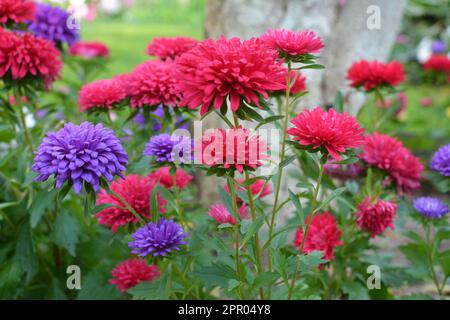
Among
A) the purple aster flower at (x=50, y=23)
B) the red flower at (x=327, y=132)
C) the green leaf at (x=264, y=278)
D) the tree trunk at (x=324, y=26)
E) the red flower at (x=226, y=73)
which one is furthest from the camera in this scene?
the tree trunk at (x=324, y=26)

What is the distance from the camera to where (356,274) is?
184 centimetres

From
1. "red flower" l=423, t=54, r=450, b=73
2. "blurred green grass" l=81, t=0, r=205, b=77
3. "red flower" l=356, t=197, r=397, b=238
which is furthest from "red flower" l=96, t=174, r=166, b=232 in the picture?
"blurred green grass" l=81, t=0, r=205, b=77

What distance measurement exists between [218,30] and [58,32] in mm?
875

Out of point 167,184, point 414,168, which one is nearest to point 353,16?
point 414,168

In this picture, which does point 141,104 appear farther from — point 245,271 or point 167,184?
point 245,271

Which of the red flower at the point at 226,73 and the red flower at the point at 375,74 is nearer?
the red flower at the point at 226,73

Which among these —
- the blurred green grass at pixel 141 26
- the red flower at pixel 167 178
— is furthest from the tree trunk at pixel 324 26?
the blurred green grass at pixel 141 26

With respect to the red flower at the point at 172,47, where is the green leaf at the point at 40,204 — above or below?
below

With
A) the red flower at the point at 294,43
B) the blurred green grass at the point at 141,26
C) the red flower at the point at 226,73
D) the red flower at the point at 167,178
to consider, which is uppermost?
the blurred green grass at the point at 141,26

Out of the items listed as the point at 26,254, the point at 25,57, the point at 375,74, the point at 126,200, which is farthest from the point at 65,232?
the point at 375,74

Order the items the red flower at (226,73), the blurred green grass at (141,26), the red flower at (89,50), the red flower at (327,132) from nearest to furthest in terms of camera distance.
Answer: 1. the red flower at (226,73)
2. the red flower at (327,132)
3. the red flower at (89,50)
4. the blurred green grass at (141,26)

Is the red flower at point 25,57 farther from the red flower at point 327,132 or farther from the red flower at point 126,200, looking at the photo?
the red flower at point 327,132

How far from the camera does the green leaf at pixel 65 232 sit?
1.71m

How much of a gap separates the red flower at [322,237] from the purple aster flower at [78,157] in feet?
2.16
